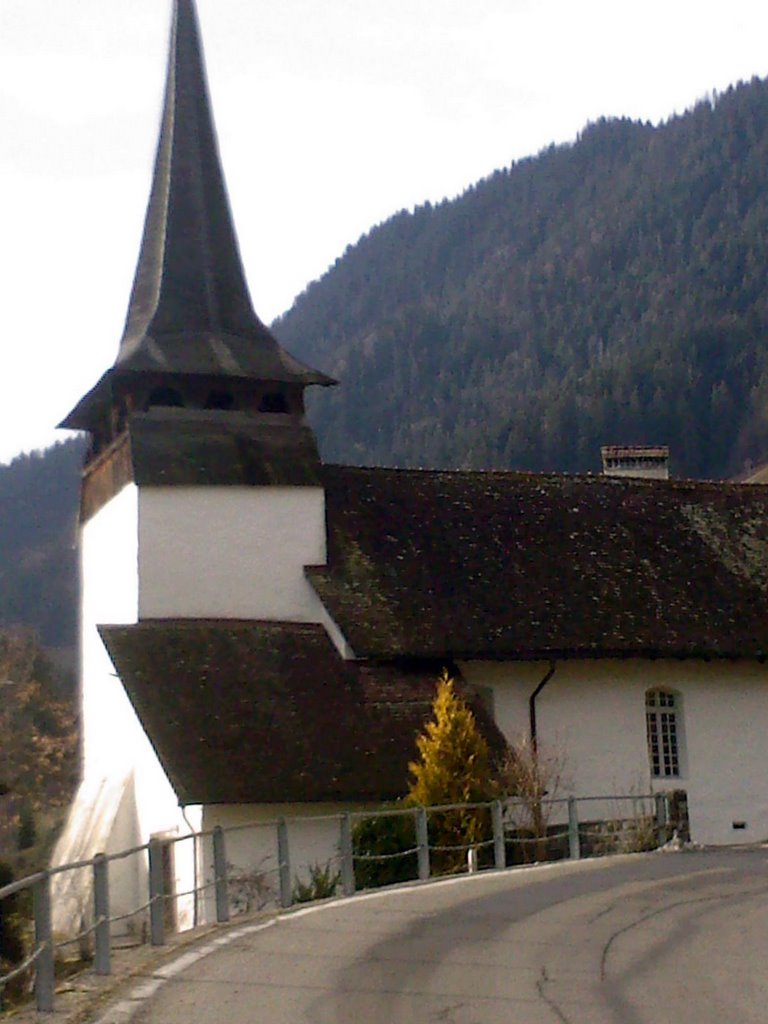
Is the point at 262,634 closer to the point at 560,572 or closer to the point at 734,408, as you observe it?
the point at 560,572

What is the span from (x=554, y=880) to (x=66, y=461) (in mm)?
123626

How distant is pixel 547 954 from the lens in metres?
13.6

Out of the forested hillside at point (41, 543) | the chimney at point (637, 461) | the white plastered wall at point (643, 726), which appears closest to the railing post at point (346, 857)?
the white plastered wall at point (643, 726)

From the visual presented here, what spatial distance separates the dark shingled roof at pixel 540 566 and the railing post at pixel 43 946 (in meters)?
19.7

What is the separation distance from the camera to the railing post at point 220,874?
52.8 feet

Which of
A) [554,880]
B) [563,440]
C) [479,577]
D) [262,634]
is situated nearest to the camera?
[554,880]

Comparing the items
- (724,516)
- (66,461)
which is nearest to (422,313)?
(66,461)

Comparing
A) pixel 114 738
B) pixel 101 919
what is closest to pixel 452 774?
pixel 114 738

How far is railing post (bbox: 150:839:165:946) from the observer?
14492mm

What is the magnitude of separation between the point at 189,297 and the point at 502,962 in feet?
75.0

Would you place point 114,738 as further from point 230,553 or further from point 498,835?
point 498,835

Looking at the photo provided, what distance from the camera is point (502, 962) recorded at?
13227 millimetres

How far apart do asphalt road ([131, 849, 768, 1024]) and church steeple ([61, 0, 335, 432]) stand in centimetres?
1577

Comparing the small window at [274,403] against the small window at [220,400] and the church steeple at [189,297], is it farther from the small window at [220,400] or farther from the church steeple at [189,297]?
the small window at [220,400]
